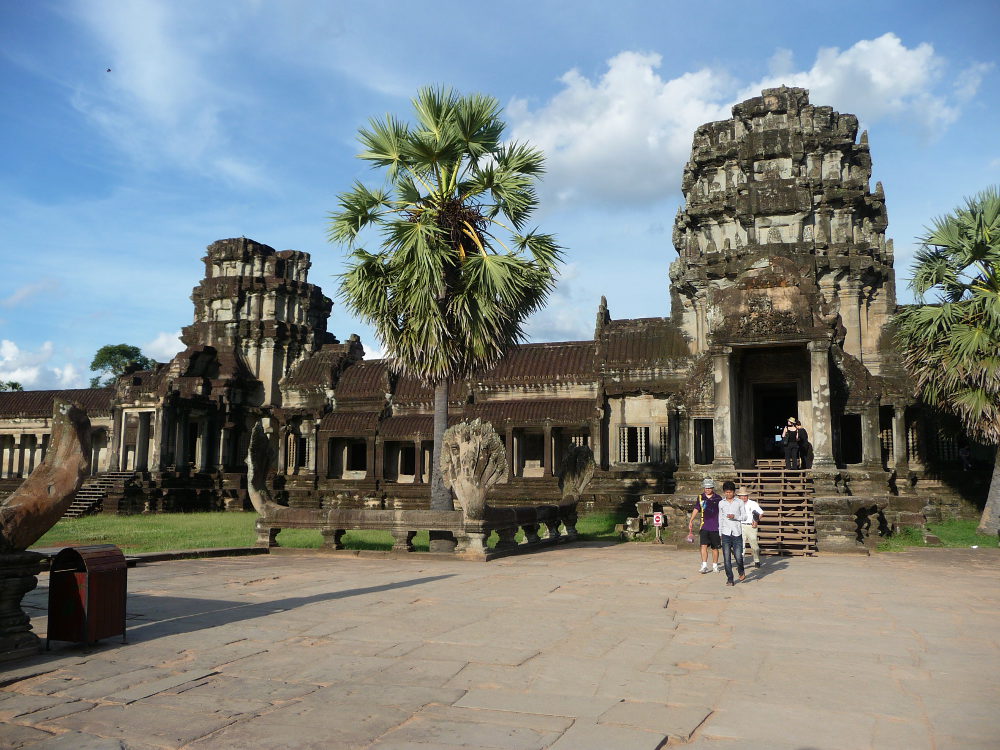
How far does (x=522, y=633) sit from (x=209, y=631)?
3.01 m

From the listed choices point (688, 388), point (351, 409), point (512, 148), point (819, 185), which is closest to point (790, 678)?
point (512, 148)

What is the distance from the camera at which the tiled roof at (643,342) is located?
29.9 metres

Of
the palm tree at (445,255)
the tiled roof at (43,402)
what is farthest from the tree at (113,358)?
the palm tree at (445,255)

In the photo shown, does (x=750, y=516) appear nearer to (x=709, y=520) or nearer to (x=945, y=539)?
(x=709, y=520)

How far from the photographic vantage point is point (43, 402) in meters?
44.5

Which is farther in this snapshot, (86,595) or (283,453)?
(283,453)

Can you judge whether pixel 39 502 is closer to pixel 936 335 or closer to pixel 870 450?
pixel 870 450

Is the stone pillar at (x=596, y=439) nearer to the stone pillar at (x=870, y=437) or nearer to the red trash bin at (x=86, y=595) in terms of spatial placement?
the stone pillar at (x=870, y=437)

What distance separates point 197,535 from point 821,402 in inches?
661

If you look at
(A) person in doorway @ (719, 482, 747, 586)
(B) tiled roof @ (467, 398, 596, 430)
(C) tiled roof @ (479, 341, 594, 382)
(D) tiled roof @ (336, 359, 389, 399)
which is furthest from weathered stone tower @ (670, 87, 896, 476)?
(D) tiled roof @ (336, 359, 389, 399)

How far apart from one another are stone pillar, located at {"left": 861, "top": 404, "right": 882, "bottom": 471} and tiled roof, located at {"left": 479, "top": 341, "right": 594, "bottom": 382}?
12.4 metres

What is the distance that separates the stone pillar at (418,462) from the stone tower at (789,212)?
1180cm

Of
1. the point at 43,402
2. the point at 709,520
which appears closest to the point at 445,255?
the point at 709,520

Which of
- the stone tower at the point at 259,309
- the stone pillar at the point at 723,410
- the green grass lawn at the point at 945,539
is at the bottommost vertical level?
the green grass lawn at the point at 945,539
